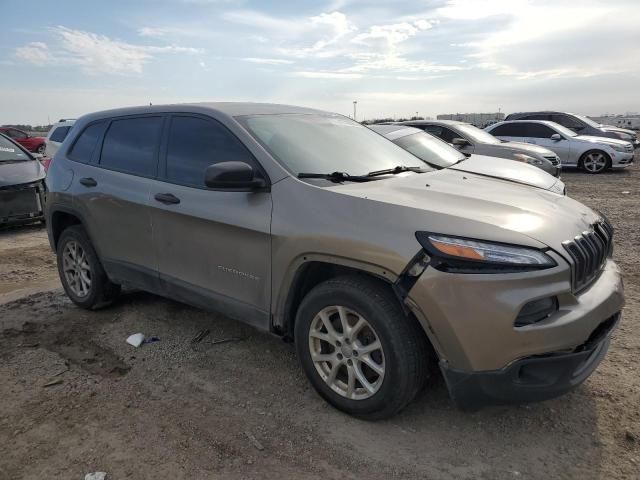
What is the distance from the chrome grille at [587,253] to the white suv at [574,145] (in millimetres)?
12583

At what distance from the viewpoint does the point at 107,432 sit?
291cm

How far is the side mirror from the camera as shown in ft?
9.91

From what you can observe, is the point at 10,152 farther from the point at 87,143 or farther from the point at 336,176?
the point at 336,176

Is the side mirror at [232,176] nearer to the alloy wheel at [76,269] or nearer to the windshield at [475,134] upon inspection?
the alloy wheel at [76,269]

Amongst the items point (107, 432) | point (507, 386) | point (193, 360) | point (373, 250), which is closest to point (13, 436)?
point (107, 432)

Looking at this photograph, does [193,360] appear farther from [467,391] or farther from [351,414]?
[467,391]

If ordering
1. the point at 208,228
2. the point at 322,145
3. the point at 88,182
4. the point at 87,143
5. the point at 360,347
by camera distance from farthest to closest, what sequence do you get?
the point at 87,143
the point at 88,182
the point at 322,145
the point at 208,228
the point at 360,347

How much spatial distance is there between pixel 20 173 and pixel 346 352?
7.64 m

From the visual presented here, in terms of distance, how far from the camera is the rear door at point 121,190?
13.0 ft

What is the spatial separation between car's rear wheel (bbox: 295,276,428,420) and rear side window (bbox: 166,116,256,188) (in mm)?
1083

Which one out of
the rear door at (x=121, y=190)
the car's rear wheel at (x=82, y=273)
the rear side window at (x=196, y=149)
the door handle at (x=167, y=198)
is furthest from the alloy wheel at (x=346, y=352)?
the car's rear wheel at (x=82, y=273)

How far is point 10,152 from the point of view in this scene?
8938 millimetres

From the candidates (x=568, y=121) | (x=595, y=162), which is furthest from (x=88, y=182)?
(x=568, y=121)

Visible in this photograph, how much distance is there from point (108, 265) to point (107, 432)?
1.81 m
